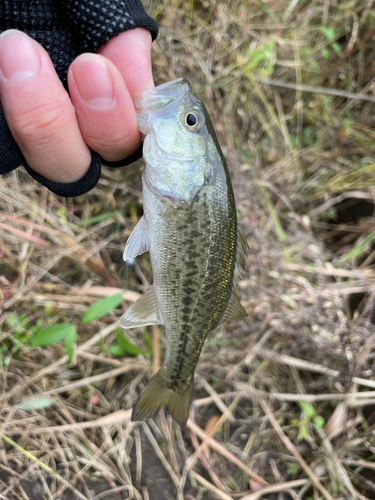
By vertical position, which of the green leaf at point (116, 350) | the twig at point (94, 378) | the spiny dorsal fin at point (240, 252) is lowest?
the twig at point (94, 378)

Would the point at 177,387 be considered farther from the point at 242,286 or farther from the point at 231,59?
the point at 231,59

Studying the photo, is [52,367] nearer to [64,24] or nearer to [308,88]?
[64,24]

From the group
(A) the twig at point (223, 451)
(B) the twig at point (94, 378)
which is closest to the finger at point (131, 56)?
(B) the twig at point (94, 378)

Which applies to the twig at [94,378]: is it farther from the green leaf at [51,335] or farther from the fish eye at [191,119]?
the fish eye at [191,119]

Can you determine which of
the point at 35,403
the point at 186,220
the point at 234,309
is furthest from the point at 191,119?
the point at 35,403

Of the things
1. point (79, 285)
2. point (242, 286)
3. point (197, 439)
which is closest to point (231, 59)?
point (242, 286)
